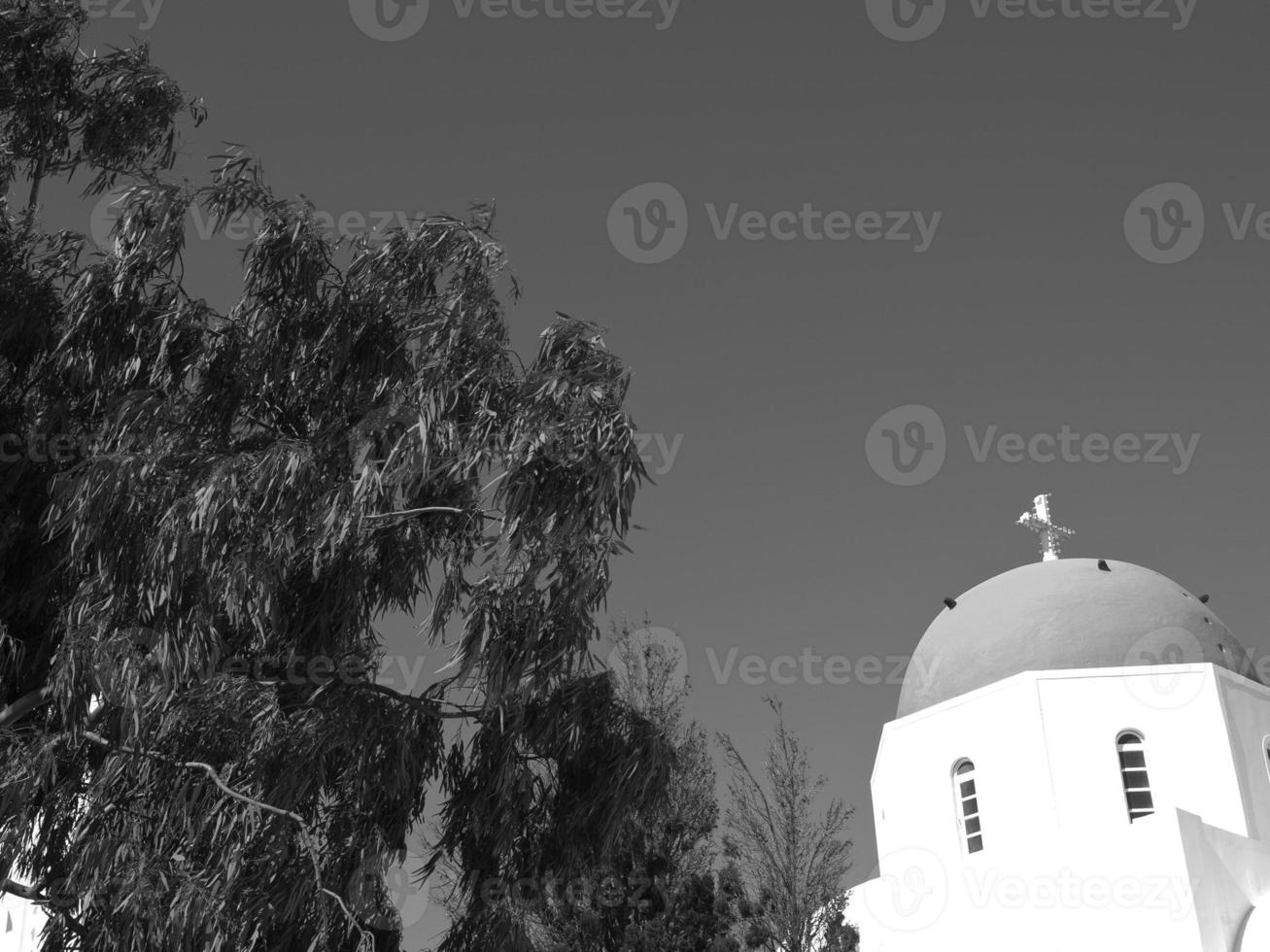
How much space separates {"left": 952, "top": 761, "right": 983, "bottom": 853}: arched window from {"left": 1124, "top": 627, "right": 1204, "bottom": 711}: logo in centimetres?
317

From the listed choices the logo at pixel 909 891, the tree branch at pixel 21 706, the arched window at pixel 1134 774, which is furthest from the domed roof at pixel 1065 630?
the tree branch at pixel 21 706

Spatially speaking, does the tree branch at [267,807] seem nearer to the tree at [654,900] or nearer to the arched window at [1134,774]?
the tree at [654,900]

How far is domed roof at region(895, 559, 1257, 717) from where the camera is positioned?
73.5 ft

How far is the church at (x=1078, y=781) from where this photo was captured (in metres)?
20.1

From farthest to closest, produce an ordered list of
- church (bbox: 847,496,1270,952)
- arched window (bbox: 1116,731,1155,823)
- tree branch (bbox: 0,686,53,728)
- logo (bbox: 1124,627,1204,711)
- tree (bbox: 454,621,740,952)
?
logo (bbox: 1124,627,1204,711) < arched window (bbox: 1116,731,1155,823) < church (bbox: 847,496,1270,952) < tree (bbox: 454,621,740,952) < tree branch (bbox: 0,686,53,728)

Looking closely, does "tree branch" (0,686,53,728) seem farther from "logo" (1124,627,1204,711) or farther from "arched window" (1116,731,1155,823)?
"logo" (1124,627,1204,711)

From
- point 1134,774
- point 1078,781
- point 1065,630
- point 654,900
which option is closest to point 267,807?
point 654,900

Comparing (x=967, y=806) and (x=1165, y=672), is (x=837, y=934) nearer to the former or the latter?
(x=967, y=806)

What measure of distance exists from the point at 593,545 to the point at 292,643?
268cm

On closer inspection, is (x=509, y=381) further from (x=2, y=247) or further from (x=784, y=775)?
(x=784, y=775)

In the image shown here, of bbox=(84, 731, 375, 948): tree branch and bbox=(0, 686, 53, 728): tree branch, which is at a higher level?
bbox=(0, 686, 53, 728): tree branch

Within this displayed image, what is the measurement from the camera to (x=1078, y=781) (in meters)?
21.6

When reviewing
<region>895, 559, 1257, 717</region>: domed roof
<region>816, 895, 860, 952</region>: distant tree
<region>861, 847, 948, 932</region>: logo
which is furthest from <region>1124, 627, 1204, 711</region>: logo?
<region>816, 895, 860, 952</region>: distant tree

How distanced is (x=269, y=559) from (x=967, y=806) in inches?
642
